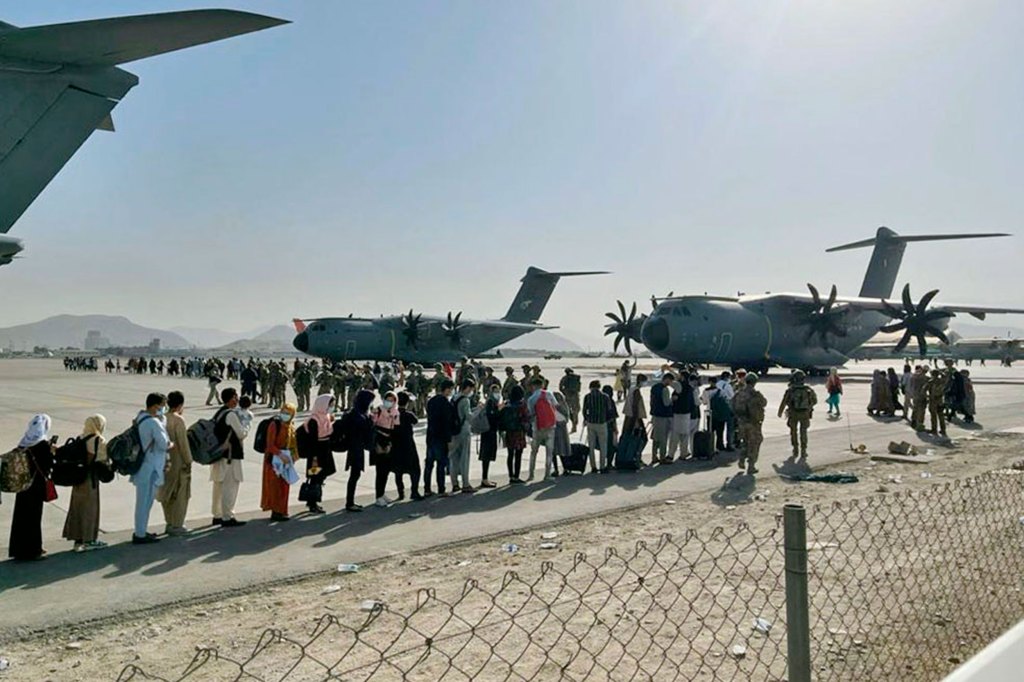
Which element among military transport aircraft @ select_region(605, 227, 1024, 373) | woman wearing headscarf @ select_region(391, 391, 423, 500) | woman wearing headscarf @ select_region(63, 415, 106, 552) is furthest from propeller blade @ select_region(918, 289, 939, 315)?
woman wearing headscarf @ select_region(63, 415, 106, 552)

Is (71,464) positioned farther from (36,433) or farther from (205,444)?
(205,444)

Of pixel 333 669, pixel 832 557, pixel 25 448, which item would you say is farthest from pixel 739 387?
pixel 25 448

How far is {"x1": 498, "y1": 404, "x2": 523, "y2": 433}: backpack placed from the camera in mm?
11448

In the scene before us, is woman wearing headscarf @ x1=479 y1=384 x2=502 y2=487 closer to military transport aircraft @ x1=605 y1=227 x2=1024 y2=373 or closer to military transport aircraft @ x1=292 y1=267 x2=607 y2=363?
military transport aircraft @ x1=605 y1=227 x2=1024 y2=373

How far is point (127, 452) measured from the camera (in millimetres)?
7734

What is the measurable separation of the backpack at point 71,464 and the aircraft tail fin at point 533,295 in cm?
4566

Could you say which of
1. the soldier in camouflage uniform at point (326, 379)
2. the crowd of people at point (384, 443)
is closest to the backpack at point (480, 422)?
the crowd of people at point (384, 443)

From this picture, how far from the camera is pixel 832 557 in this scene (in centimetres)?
710

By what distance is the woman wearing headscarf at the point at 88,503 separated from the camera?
751 cm

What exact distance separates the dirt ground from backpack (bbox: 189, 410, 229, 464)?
110 inches

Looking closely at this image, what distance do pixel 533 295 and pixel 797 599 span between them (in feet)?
168

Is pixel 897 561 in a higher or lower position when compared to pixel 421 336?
lower

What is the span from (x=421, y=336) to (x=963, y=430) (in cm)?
3222

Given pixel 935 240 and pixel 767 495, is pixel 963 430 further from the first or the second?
pixel 935 240
